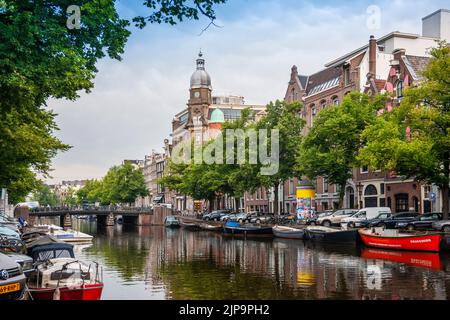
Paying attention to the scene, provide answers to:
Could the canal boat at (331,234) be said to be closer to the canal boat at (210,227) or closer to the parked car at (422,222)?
the parked car at (422,222)

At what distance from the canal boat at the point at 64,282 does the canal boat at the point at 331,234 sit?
29918mm

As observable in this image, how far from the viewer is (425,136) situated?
136 ft

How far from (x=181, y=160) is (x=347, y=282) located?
79.6 meters

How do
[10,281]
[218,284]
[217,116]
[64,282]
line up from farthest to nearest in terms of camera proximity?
[217,116] < [218,284] < [64,282] < [10,281]

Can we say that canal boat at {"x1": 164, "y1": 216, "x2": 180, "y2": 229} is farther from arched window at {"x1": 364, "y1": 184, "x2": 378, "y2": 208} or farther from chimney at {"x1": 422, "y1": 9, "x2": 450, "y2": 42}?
chimney at {"x1": 422, "y1": 9, "x2": 450, "y2": 42}

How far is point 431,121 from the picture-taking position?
4116 cm

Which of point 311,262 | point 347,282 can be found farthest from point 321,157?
point 347,282

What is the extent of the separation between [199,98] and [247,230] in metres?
83.2

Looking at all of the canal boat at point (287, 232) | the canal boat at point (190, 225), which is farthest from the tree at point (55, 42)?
the canal boat at point (190, 225)

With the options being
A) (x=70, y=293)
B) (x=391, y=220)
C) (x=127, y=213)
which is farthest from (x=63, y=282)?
(x=127, y=213)

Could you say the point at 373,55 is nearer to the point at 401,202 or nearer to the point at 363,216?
the point at 401,202

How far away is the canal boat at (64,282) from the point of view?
62.8 feet

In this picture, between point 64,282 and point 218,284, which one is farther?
point 218,284
